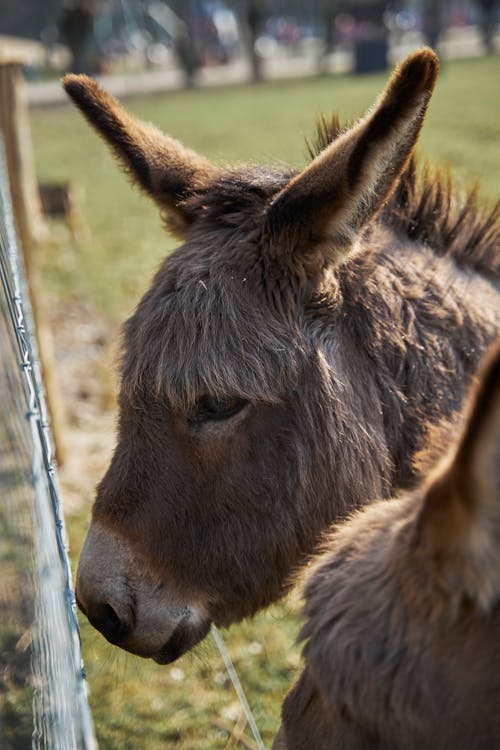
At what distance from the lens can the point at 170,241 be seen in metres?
13.4

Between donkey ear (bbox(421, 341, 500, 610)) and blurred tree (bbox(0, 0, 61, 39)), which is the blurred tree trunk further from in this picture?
donkey ear (bbox(421, 341, 500, 610))

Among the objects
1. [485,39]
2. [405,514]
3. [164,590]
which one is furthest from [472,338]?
[485,39]

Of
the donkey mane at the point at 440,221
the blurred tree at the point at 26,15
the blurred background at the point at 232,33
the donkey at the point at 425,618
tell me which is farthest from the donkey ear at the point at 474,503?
the blurred tree at the point at 26,15

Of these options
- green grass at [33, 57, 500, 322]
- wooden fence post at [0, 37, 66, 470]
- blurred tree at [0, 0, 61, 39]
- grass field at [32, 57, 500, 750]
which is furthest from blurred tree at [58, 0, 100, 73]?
wooden fence post at [0, 37, 66, 470]

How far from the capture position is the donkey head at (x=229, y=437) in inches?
97.0

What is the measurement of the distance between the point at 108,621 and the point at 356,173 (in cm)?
155

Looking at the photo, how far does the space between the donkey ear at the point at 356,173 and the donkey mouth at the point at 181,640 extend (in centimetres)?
125

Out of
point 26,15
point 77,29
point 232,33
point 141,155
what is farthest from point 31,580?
point 232,33

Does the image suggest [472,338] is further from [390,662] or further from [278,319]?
[390,662]

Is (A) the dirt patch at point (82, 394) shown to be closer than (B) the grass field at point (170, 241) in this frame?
No

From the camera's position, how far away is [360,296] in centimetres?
263

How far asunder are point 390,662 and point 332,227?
4.34 feet

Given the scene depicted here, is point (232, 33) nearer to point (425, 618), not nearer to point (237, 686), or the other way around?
point (237, 686)

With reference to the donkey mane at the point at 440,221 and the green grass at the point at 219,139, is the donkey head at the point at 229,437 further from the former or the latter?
the green grass at the point at 219,139
